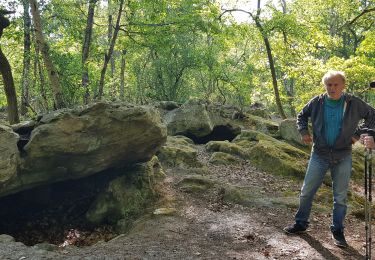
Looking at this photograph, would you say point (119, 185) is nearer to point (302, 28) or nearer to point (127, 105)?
point (127, 105)

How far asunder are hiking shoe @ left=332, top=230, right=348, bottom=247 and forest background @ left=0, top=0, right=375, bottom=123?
18.1 feet

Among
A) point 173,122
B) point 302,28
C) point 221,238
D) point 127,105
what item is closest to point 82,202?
point 127,105

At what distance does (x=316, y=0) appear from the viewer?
29.7 m

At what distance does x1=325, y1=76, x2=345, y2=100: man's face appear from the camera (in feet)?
19.4

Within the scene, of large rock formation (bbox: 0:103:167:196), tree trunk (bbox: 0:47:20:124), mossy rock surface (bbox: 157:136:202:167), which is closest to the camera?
large rock formation (bbox: 0:103:167:196)

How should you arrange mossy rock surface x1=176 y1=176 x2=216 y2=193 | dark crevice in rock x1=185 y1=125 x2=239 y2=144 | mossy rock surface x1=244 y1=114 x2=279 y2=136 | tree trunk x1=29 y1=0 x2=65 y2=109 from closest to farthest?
1. mossy rock surface x1=176 y1=176 x2=216 y2=193
2. tree trunk x1=29 y1=0 x2=65 y2=109
3. dark crevice in rock x1=185 y1=125 x2=239 y2=144
4. mossy rock surface x1=244 y1=114 x2=279 y2=136

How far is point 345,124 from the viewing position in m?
5.96

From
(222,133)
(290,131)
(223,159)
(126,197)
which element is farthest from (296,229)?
(222,133)

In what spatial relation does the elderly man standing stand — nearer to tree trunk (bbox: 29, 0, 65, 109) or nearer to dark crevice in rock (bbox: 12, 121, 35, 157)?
dark crevice in rock (bbox: 12, 121, 35, 157)

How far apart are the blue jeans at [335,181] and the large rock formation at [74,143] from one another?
4657mm

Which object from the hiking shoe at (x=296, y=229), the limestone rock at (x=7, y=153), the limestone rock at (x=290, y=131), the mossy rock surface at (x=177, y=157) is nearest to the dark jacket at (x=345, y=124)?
the hiking shoe at (x=296, y=229)

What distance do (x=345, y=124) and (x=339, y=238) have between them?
2.05 m

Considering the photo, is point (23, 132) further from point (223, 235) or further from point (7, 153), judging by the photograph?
point (223, 235)

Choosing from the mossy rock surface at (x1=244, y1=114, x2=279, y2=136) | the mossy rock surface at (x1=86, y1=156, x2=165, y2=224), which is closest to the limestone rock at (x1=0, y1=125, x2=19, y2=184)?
the mossy rock surface at (x1=86, y1=156, x2=165, y2=224)
